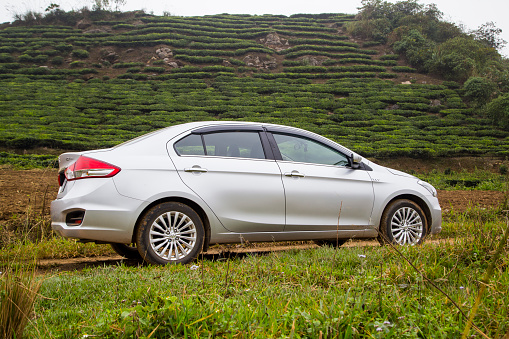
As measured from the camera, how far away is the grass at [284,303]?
73.0 inches

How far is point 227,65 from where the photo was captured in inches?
1578

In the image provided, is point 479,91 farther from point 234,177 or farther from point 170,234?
point 170,234

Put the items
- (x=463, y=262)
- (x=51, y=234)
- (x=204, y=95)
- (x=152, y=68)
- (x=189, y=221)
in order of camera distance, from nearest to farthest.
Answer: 1. (x=463, y=262)
2. (x=189, y=221)
3. (x=51, y=234)
4. (x=204, y=95)
5. (x=152, y=68)

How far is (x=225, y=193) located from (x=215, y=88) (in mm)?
30834

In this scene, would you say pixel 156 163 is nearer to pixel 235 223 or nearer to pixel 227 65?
pixel 235 223

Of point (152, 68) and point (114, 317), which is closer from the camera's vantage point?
point (114, 317)

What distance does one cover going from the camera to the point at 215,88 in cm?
3422

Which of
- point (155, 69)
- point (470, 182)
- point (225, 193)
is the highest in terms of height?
point (155, 69)

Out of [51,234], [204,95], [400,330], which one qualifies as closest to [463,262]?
[400,330]

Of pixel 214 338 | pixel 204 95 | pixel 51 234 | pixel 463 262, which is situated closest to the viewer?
pixel 214 338

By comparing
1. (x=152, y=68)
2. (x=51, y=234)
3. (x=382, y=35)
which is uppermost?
(x=382, y=35)

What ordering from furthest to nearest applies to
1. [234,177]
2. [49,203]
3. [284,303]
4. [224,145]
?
[49,203] → [224,145] → [234,177] → [284,303]

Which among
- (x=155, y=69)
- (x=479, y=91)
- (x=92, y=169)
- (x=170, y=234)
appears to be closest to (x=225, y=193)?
(x=170, y=234)

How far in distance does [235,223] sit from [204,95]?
27.8 meters
